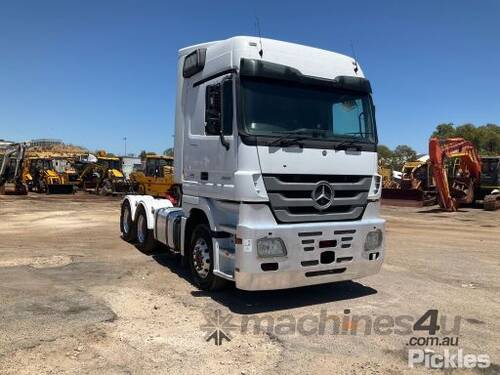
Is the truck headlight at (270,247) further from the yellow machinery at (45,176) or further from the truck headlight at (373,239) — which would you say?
the yellow machinery at (45,176)

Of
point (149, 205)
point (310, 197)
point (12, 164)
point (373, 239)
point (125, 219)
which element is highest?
point (12, 164)

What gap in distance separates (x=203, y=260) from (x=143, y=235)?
147 inches

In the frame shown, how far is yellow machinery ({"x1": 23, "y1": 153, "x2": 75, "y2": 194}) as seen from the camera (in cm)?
3372

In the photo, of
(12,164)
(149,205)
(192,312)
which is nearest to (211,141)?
(192,312)

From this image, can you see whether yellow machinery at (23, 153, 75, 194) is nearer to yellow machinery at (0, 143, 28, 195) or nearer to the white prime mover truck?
yellow machinery at (0, 143, 28, 195)

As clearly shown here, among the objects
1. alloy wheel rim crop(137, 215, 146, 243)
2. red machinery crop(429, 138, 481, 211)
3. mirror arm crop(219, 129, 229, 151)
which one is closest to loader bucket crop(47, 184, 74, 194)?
red machinery crop(429, 138, 481, 211)

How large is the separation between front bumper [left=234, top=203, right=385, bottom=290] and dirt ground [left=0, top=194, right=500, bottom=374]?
0.42m

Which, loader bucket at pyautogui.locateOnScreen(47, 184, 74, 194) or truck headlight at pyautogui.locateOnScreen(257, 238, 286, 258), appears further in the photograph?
loader bucket at pyautogui.locateOnScreen(47, 184, 74, 194)

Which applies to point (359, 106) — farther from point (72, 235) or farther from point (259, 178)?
point (72, 235)

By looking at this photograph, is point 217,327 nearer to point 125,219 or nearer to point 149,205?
point 149,205

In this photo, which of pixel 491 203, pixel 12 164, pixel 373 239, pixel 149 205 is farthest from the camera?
pixel 12 164

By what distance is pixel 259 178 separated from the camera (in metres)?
6.37

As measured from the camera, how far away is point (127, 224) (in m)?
12.3

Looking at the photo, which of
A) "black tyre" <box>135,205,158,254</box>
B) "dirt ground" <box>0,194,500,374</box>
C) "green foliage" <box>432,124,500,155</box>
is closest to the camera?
"dirt ground" <box>0,194,500,374</box>
